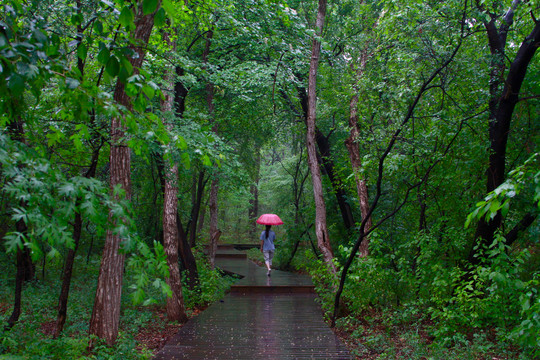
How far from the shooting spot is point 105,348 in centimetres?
557

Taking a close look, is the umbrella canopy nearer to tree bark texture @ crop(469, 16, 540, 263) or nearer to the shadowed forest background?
the shadowed forest background

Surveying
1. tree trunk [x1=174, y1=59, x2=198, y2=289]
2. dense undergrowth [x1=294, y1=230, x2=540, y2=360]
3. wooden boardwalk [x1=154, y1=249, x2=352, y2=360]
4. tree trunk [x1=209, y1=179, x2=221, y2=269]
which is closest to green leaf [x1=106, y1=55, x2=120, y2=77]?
dense undergrowth [x1=294, y1=230, x2=540, y2=360]

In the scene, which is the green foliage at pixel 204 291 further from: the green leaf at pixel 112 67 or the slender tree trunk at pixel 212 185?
the green leaf at pixel 112 67

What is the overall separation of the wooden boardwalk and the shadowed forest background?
0.63m

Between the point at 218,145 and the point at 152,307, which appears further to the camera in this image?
the point at 152,307

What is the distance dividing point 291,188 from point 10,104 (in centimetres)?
1692

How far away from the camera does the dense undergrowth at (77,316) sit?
514 cm

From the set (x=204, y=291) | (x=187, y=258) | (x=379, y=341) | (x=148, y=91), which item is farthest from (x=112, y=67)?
(x=204, y=291)

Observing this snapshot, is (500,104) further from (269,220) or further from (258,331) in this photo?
(269,220)

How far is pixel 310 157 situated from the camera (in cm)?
1000

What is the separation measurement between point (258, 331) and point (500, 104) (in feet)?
18.9

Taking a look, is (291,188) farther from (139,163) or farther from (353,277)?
(353,277)

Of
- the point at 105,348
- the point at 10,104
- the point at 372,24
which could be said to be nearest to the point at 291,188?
the point at 372,24

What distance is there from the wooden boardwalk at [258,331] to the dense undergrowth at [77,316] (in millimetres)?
623
